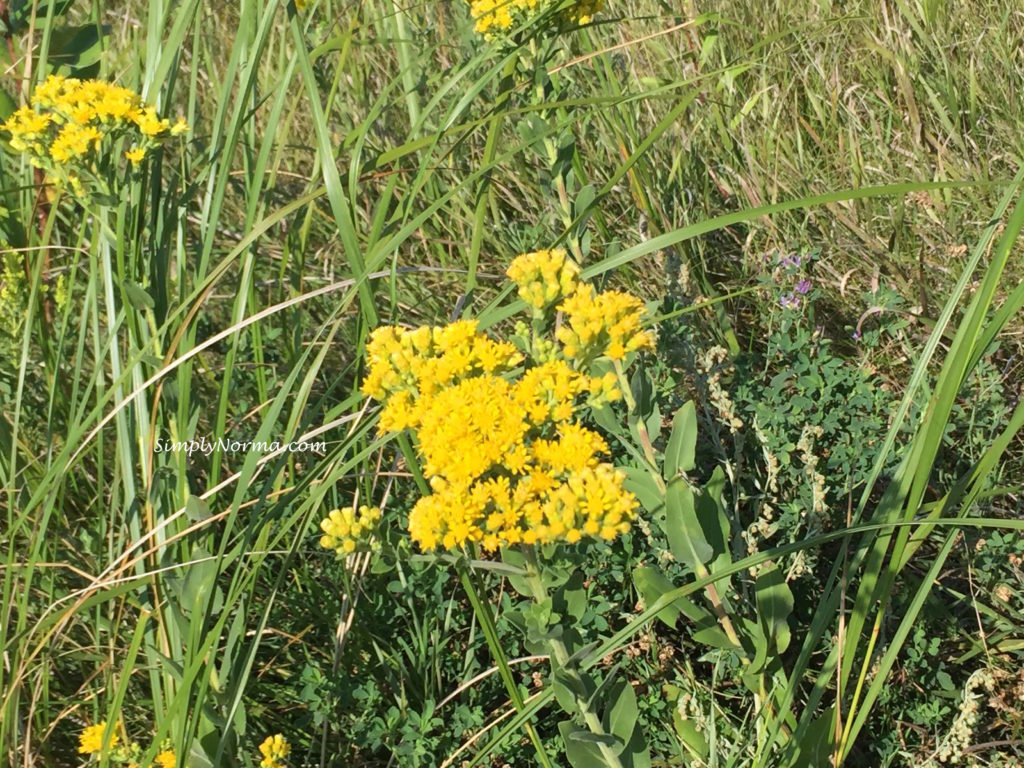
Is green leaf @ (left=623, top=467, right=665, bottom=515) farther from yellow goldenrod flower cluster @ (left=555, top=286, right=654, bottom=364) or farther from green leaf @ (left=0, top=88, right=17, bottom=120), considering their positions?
green leaf @ (left=0, top=88, right=17, bottom=120)

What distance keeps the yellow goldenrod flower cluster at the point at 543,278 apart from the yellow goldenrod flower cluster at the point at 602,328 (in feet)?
0.10

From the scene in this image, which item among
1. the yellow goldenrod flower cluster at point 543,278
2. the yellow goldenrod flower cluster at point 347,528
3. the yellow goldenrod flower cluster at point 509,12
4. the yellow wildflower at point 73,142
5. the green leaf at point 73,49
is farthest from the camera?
the green leaf at point 73,49

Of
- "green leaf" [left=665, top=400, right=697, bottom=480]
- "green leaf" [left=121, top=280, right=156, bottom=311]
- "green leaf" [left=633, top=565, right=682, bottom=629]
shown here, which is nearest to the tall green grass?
"green leaf" [left=121, top=280, right=156, bottom=311]

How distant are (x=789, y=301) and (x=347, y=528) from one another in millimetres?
1196

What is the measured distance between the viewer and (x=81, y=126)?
1.63 metres

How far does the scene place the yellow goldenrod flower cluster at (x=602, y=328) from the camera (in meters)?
1.25

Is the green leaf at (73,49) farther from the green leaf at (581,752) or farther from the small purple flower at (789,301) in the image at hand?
the green leaf at (581,752)

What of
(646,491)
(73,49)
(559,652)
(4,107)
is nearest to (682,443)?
(646,491)

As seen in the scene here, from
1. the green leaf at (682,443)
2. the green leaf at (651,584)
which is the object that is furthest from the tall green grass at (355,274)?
the green leaf at (682,443)

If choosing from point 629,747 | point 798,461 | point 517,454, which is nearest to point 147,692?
point 629,747

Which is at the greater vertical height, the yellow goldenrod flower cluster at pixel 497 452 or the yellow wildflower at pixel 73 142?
the yellow wildflower at pixel 73 142

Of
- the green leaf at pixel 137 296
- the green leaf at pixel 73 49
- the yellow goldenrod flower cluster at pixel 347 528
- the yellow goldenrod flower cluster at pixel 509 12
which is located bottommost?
the yellow goldenrod flower cluster at pixel 347 528

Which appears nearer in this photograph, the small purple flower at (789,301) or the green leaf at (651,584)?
the green leaf at (651,584)

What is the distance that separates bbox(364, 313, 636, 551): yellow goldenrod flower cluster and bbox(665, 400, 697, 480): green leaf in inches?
8.8
